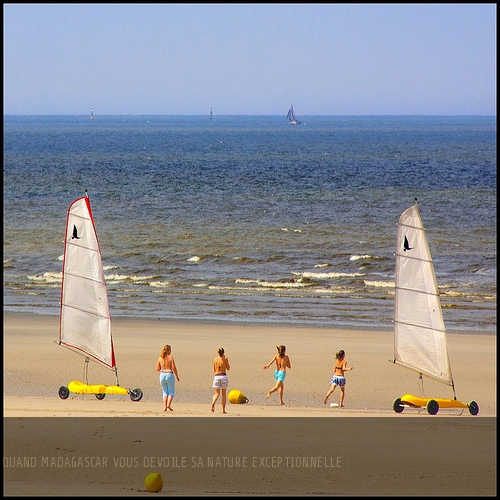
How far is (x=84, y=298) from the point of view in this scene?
54.8ft

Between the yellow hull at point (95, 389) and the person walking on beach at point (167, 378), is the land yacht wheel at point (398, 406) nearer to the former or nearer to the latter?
the person walking on beach at point (167, 378)

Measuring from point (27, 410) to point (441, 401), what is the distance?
7684 mm

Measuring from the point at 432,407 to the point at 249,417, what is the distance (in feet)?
12.1

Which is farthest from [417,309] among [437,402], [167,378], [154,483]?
[154,483]

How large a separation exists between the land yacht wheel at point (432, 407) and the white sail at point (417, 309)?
1029mm

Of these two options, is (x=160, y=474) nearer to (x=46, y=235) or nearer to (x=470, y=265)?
(x=470, y=265)

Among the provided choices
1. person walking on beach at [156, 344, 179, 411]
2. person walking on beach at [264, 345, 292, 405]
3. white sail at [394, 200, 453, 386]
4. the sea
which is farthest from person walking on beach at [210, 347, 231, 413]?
the sea

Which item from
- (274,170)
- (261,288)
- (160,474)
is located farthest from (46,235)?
(274,170)

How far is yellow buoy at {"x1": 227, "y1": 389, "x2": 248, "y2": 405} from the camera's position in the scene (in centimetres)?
1559

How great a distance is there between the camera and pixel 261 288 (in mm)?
29844

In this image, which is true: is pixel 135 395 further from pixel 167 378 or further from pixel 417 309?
pixel 417 309

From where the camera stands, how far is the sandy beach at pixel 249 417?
412 inches

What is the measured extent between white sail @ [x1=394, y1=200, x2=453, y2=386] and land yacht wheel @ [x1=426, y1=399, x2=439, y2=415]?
40.5 inches

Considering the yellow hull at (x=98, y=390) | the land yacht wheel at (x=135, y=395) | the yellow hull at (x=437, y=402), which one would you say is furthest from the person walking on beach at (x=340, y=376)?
the yellow hull at (x=98, y=390)
